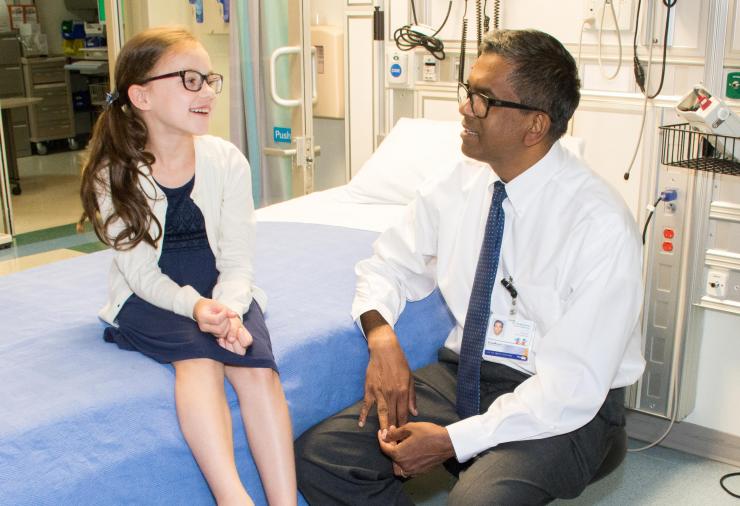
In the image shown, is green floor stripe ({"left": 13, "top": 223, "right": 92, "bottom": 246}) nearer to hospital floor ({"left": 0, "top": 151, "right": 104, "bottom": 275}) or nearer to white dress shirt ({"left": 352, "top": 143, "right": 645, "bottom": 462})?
hospital floor ({"left": 0, "top": 151, "right": 104, "bottom": 275})

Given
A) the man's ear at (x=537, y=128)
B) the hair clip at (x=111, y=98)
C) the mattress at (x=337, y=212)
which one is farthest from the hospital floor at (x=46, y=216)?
the man's ear at (x=537, y=128)

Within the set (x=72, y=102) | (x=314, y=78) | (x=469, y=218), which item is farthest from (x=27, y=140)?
(x=469, y=218)

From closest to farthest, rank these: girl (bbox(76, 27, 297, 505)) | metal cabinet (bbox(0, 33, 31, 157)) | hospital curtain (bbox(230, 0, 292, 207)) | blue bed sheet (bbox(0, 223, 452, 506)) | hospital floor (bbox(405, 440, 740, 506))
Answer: blue bed sheet (bbox(0, 223, 452, 506)), girl (bbox(76, 27, 297, 505)), hospital floor (bbox(405, 440, 740, 506)), hospital curtain (bbox(230, 0, 292, 207)), metal cabinet (bbox(0, 33, 31, 157))

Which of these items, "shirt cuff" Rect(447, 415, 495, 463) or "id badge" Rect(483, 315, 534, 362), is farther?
"id badge" Rect(483, 315, 534, 362)

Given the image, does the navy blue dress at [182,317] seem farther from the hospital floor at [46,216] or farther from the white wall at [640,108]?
the hospital floor at [46,216]

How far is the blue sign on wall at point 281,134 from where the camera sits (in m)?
4.30

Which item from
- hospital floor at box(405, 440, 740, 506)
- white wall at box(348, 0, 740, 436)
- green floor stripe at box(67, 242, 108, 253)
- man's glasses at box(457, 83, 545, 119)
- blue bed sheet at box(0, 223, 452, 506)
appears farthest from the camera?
green floor stripe at box(67, 242, 108, 253)

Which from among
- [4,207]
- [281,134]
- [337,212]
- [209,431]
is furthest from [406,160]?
[4,207]

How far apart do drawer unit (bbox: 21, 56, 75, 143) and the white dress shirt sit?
7421 millimetres

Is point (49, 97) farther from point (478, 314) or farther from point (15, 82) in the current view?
point (478, 314)

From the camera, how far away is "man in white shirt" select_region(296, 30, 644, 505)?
1.90 metres

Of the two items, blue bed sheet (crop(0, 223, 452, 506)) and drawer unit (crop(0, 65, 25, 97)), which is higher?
drawer unit (crop(0, 65, 25, 97))

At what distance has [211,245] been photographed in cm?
229

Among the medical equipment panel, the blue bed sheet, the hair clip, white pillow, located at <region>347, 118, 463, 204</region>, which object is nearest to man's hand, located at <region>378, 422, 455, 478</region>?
the blue bed sheet
